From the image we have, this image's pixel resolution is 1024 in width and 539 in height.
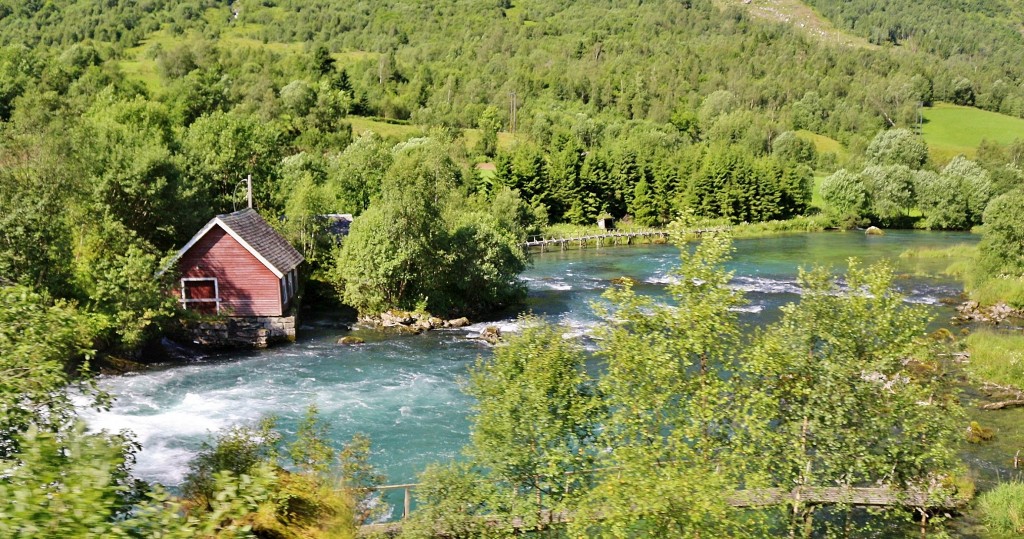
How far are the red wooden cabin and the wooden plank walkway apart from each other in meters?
20.6

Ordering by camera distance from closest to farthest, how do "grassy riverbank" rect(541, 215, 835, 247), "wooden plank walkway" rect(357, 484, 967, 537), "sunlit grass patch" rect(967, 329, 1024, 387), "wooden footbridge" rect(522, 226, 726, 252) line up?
1. "wooden plank walkway" rect(357, 484, 967, 537)
2. "sunlit grass patch" rect(967, 329, 1024, 387)
3. "wooden footbridge" rect(522, 226, 726, 252)
4. "grassy riverbank" rect(541, 215, 835, 247)

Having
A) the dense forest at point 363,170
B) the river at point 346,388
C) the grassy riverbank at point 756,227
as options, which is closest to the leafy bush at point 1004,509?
the river at point 346,388

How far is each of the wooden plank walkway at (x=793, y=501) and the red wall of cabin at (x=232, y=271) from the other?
20.8 meters

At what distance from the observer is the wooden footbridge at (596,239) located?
259 feet

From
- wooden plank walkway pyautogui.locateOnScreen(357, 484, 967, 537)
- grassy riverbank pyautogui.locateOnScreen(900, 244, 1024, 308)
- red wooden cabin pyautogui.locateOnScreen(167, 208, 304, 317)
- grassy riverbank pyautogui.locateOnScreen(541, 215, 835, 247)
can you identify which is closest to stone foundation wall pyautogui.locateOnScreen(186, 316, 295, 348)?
red wooden cabin pyautogui.locateOnScreen(167, 208, 304, 317)

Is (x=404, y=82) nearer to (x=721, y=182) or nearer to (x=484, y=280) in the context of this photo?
(x=721, y=182)

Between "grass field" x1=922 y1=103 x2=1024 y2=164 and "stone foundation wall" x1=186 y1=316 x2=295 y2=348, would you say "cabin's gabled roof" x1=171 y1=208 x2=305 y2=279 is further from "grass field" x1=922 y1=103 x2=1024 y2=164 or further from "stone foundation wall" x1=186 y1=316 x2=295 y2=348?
"grass field" x1=922 y1=103 x2=1024 y2=164

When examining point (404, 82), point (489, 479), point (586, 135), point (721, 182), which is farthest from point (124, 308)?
point (404, 82)

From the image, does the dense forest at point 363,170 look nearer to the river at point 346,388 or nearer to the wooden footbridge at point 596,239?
the wooden footbridge at point 596,239

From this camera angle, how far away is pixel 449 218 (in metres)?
49.0

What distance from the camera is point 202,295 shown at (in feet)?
128

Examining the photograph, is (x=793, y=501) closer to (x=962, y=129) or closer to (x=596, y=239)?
(x=596, y=239)

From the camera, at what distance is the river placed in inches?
1016

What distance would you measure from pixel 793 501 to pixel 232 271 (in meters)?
30.4
